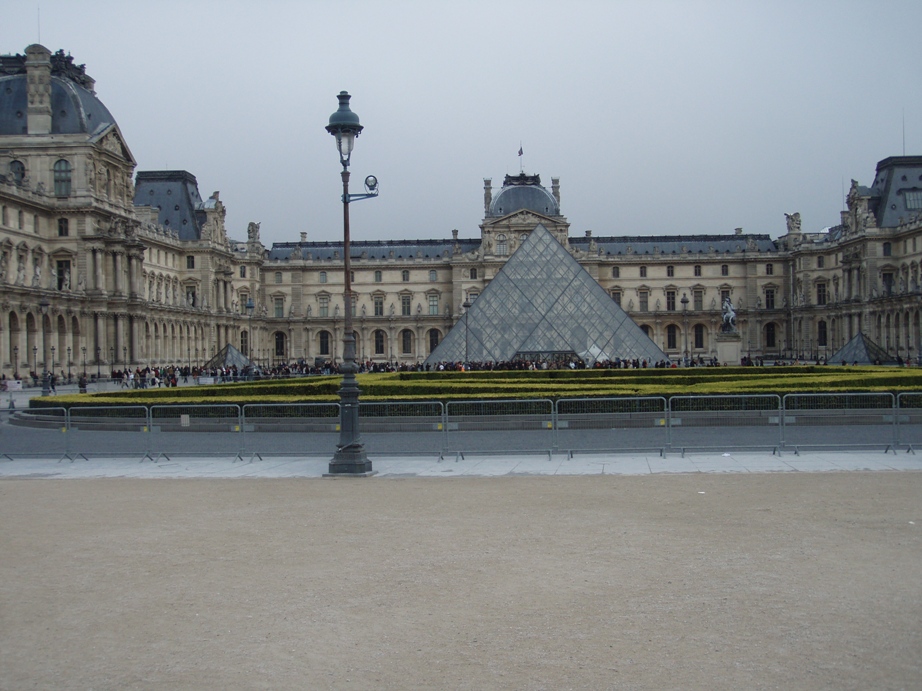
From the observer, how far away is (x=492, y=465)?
13.1 meters

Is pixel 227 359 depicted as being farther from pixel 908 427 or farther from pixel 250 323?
pixel 908 427

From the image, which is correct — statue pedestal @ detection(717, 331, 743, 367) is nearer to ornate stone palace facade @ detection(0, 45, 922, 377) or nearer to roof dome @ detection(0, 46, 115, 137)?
ornate stone palace facade @ detection(0, 45, 922, 377)

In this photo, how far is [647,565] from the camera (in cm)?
695

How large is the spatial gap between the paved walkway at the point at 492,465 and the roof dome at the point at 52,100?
119 ft

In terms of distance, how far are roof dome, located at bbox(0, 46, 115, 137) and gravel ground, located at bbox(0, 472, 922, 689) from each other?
4058 cm

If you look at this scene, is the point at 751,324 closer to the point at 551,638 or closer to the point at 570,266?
the point at 570,266

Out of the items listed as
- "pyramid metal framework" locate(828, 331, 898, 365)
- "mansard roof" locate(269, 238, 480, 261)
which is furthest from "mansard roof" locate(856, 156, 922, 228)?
"mansard roof" locate(269, 238, 480, 261)

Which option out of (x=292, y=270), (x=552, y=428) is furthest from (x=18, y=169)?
(x=552, y=428)

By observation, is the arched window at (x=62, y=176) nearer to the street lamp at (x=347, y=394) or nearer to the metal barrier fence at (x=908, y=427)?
the street lamp at (x=347, y=394)

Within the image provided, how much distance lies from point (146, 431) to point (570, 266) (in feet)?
90.9

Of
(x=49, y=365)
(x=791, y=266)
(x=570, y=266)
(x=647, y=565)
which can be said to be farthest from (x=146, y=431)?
(x=791, y=266)

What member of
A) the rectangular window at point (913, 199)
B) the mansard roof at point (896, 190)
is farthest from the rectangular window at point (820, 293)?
the rectangular window at point (913, 199)

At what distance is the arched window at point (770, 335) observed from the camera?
74.3 m

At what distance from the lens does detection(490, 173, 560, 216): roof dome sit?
74.1 meters
